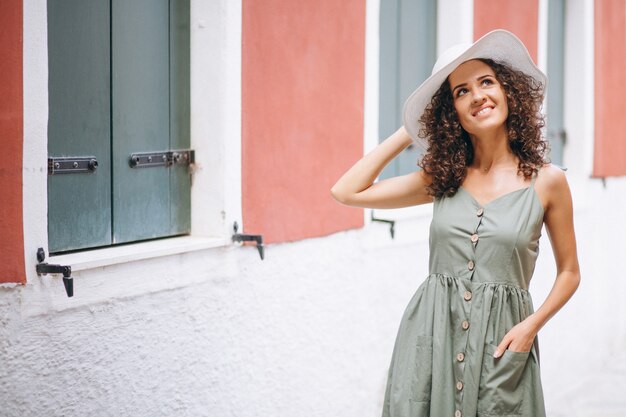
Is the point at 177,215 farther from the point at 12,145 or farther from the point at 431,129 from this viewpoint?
the point at 431,129

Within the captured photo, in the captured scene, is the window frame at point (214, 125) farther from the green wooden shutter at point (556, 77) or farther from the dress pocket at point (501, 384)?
the green wooden shutter at point (556, 77)

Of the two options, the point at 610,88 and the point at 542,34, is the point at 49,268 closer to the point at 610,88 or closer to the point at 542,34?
the point at 542,34

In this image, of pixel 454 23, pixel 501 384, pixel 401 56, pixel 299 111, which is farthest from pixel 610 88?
pixel 501 384

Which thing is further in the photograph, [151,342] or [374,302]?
[374,302]

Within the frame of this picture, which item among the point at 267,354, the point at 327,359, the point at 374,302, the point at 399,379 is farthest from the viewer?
the point at 374,302

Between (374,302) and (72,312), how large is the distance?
2.58m

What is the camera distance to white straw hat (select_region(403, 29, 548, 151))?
346 cm

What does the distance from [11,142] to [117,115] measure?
85cm

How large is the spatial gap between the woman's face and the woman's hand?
665 millimetres

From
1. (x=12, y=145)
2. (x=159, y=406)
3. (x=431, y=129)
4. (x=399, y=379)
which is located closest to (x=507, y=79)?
(x=431, y=129)

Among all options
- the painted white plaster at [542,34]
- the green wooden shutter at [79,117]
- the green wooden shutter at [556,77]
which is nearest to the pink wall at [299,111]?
the green wooden shutter at [79,117]

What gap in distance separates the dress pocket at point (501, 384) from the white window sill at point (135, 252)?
1682mm

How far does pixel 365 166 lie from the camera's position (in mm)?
3742

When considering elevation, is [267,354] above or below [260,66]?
below
